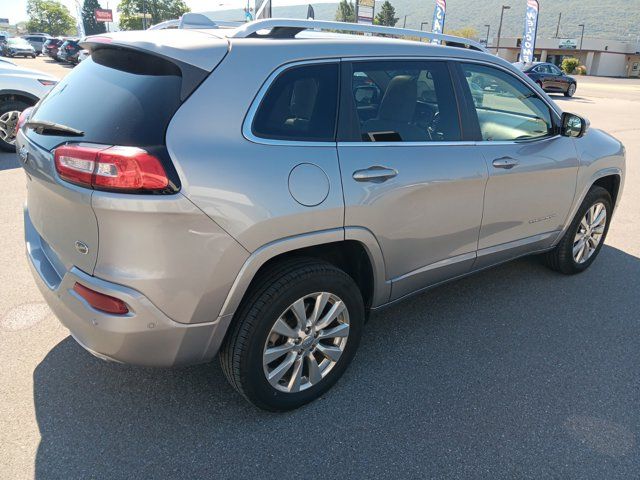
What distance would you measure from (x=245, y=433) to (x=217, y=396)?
0.32 metres

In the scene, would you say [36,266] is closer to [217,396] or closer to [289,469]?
[217,396]

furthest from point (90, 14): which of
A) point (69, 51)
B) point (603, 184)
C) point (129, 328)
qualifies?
point (129, 328)

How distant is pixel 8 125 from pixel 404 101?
7055mm

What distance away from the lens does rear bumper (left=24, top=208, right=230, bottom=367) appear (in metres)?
2.11

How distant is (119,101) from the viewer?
7.33ft

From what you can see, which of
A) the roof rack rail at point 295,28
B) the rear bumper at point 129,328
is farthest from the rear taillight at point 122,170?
the roof rack rail at point 295,28

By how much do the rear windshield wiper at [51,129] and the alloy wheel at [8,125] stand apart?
5.86 m

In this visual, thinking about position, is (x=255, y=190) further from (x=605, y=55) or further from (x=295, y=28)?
(x=605, y=55)

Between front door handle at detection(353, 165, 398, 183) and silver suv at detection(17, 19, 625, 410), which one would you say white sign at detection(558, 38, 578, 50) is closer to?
silver suv at detection(17, 19, 625, 410)

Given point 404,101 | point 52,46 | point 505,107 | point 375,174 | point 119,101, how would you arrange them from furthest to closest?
1. point 52,46
2. point 505,107
3. point 404,101
4. point 375,174
5. point 119,101

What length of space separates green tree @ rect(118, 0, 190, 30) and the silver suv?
93806 millimetres

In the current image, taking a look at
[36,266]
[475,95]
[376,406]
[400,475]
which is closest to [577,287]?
[475,95]

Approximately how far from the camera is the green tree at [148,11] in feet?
295

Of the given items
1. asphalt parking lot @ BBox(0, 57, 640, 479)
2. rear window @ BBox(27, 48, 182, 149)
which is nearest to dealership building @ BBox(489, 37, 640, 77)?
asphalt parking lot @ BBox(0, 57, 640, 479)
